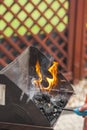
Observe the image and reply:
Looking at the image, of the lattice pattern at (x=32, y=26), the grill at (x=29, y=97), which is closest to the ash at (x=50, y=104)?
the grill at (x=29, y=97)

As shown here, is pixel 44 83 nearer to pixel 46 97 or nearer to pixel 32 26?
pixel 46 97

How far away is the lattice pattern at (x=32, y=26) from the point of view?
526 cm

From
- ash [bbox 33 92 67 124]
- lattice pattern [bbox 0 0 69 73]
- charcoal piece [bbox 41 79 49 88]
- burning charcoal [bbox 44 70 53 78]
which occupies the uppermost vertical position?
lattice pattern [bbox 0 0 69 73]

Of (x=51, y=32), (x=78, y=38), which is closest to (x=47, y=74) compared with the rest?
(x=51, y=32)

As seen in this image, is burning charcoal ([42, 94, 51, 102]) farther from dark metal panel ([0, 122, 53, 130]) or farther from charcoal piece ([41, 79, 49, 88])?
dark metal panel ([0, 122, 53, 130])

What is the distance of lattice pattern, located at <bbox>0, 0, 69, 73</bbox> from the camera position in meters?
5.26

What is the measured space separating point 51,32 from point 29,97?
2.80 metres

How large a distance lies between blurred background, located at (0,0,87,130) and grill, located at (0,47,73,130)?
1.79m

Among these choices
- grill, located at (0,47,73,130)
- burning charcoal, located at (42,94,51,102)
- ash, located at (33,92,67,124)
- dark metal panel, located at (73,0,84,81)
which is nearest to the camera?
grill, located at (0,47,73,130)

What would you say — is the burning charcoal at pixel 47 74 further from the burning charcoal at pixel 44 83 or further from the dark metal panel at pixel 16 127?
the dark metal panel at pixel 16 127

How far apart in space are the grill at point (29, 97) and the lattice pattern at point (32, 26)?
1795mm

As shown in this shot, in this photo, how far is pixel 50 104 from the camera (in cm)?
328

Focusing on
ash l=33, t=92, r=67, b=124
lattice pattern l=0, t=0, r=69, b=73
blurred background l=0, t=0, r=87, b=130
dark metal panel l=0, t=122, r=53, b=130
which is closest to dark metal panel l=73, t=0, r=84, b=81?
blurred background l=0, t=0, r=87, b=130

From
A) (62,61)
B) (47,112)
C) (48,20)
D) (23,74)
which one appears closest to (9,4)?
(48,20)
